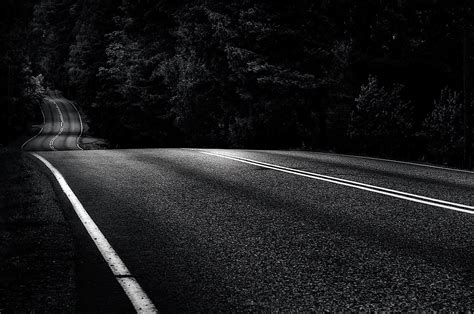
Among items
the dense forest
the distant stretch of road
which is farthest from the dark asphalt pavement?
the distant stretch of road

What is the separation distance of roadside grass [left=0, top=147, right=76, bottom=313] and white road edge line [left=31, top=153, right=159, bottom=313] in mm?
258

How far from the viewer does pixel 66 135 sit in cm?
7094

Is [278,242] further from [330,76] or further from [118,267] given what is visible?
[330,76]

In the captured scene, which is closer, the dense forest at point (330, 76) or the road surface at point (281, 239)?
the road surface at point (281, 239)

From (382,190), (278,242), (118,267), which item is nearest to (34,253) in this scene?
(118,267)

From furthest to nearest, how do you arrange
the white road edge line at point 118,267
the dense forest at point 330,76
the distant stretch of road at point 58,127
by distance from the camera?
the distant stretch of road at point 58,127 < the dense forest at point 330,76 < the white road edge line at point 118,267

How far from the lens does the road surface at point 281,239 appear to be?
357 cm

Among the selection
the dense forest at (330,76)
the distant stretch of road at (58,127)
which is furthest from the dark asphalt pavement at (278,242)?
the distant stretch of road at (58,127)

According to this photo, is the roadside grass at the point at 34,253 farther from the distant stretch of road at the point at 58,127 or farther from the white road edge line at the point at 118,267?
the distant stretch of road at the point at 58,127

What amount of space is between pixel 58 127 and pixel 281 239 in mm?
79605

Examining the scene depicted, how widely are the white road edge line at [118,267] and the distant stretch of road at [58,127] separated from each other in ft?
168

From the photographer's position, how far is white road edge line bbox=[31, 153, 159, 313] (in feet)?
11.5

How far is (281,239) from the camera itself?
5.11 meters

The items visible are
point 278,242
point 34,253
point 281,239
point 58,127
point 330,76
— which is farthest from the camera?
point 58,127
